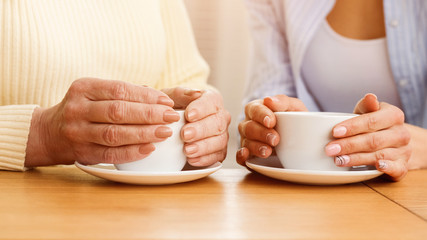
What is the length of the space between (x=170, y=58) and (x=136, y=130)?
0.71 m

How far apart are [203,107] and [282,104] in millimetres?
194

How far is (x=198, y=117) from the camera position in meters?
0.65

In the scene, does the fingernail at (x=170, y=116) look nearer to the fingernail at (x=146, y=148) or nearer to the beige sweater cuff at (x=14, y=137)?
the fingernail at (x=146, y=148)

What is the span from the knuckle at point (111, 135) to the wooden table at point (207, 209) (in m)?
0.06

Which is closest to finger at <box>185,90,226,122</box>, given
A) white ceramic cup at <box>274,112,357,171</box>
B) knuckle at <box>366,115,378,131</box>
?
white ceramic cup at <box>274,112,357,171</box>

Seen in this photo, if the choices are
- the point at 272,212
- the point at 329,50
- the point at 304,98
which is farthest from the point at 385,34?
the point at 272,212

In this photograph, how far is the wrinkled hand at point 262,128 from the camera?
69 cm

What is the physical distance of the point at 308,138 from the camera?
641 millimetres

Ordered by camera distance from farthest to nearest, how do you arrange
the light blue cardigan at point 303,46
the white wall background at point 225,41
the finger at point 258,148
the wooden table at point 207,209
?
1. the white wall background at point 225,41
2. the light blue cardigan at point 303,46
3. the finger at point 258,148
4. the wooden table at point 207,209

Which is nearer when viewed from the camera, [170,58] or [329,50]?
[170,58]

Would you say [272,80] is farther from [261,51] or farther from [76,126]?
[76,126]

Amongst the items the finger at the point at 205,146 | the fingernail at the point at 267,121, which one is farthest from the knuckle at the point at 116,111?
the fingernail at the point at 267,121

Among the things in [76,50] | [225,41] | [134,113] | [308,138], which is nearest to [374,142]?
[308,138]

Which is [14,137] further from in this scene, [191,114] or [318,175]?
[318,175]
